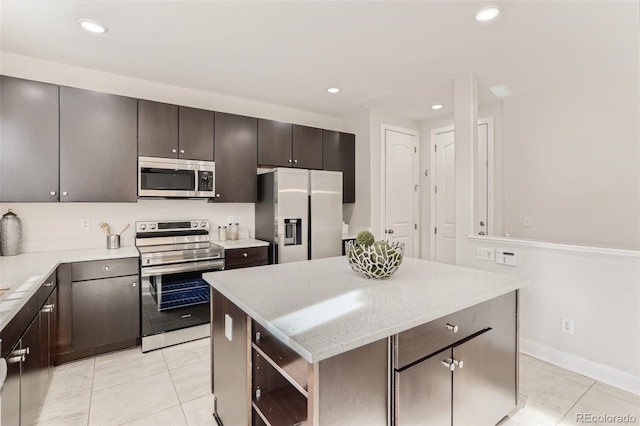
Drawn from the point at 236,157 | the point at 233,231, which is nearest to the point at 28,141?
the point at 236,157

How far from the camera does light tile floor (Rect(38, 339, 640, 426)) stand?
76.9 inches

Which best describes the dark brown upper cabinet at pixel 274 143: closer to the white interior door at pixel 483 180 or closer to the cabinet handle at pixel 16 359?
the white interior door at pixel 483 180

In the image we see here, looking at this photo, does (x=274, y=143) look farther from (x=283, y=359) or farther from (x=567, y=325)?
(x=567, y=325)

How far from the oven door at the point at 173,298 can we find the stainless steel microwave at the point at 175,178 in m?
0.74

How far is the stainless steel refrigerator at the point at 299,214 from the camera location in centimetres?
347

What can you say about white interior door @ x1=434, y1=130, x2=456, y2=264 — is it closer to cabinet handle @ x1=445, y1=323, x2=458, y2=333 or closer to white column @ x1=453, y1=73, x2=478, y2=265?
white column @ x1=453, y1=73, x2=478, y2=265

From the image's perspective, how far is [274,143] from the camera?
3.81 metres

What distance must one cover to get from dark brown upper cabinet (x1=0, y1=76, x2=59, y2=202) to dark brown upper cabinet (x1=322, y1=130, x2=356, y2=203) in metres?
2.82

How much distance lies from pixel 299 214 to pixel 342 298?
7.35ft

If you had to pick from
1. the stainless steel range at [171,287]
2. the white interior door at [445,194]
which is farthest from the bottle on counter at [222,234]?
the white interior door at [445,194]

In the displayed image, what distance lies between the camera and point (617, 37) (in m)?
2.41

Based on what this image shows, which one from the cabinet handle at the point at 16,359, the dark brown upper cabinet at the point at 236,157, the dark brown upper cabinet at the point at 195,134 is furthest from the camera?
the dark brown upper cabinet at the point at 236,157

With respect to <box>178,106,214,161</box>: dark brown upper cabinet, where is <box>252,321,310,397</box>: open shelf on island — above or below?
below

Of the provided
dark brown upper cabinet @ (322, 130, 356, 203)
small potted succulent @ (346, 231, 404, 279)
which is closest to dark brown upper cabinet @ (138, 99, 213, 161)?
dark brown upper cabinet @ (322, 130, 356, 203)
